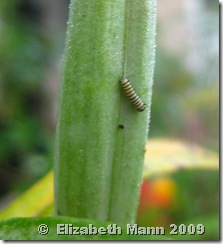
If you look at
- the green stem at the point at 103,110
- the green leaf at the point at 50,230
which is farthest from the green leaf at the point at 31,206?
the green leaf at the point at 50,230

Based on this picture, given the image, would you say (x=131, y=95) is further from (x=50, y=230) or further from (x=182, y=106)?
(x=182, y=106)

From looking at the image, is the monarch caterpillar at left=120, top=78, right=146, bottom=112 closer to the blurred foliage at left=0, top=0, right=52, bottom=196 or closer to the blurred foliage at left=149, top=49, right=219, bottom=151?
the blurred foliage at left=149, top=49, right=219, bottom=151

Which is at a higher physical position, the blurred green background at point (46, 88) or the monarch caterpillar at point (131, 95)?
the blurred green background at point (46, 88)

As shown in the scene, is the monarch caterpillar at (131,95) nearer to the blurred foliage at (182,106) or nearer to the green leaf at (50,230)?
the green leaf at (50,230)

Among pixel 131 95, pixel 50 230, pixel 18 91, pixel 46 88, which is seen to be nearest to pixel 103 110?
pixel 131 95

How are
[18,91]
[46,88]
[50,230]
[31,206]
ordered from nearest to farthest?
[50,230], [31,206], [18,91], [46,88]

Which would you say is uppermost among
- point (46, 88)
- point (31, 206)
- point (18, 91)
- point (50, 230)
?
point (46, 88)

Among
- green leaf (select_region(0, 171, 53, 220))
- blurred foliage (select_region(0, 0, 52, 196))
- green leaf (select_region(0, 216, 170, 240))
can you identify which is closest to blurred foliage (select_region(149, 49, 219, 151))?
blurred foliage (select_region(0, 0, 52, 196))

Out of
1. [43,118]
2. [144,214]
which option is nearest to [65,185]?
[144,214]
